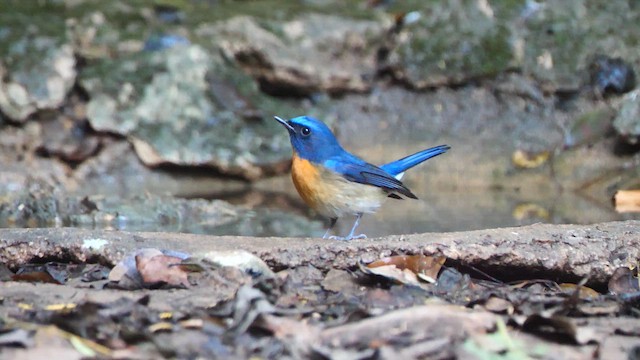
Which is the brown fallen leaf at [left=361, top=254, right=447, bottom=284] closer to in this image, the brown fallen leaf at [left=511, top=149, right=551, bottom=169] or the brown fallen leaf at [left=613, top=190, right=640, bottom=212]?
the brown fallen leaf at [left=613, top=190, right=640, bottom=212]

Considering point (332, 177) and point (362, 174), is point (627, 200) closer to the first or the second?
point (362, 174)

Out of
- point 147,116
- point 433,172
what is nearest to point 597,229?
point 433,172

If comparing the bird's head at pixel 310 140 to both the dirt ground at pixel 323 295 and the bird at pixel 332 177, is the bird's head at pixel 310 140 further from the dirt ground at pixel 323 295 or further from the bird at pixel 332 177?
the dirt ground at pixel 323 295

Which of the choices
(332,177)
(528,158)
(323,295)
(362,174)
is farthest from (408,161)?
(528,158)

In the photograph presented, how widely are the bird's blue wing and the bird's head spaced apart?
7 centimetres

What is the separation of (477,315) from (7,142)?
6.32 m

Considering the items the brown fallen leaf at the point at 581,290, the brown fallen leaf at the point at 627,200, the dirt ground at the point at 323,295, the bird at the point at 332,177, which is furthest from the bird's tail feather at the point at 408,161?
the brown fallen leaf at the point at 627,200

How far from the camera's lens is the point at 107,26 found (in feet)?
28.9

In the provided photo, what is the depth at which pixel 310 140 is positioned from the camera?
195 inches

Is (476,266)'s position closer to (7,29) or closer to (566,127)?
(566,127)

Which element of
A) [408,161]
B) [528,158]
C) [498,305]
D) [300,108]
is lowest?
[528,158]

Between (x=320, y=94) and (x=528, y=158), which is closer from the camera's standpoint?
(x=528, y=158)

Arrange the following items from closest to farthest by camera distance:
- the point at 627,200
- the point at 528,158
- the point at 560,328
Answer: the point at 560,328
the point at 627,200
the point at 528,158

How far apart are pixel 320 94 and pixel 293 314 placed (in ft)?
21.0
